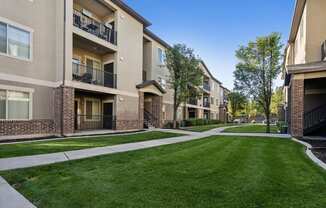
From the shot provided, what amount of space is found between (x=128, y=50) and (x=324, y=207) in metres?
18.4

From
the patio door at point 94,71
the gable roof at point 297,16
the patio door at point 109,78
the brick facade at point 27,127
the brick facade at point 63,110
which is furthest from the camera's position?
the patio door at point 109,78

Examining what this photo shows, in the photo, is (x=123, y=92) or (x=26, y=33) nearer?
(x=26, y=33)

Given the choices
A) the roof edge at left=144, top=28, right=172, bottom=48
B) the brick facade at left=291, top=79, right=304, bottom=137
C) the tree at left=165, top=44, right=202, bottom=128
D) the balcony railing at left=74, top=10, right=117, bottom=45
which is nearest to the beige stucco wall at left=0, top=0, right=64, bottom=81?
the balcony railing at left=74, top=10, right=117, bottom=45

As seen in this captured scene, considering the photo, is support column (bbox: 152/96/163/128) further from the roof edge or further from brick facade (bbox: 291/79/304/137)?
brick facade (bbox: 291/79/304/137)

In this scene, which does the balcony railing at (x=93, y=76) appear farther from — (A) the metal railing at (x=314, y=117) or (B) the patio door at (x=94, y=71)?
(A) the metal railing at (x=314, y=117)

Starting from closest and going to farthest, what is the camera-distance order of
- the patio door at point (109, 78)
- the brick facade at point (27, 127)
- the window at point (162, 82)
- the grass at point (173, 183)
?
1. the grass at point (173, 183)
2. the brick facade at point (27, 127)
3. the patio door at point (109, 78)
4. the window at point (162, 82)

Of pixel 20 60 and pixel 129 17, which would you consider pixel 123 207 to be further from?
pixel 129 17

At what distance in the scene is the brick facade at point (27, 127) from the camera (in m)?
11.8

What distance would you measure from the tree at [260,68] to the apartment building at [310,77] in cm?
211

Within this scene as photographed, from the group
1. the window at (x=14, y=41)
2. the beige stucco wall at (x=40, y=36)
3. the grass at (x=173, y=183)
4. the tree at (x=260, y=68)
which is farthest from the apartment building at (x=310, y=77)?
the window at (x=14, y=41)

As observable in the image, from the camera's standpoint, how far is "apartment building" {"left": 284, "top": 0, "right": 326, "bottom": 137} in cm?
1265

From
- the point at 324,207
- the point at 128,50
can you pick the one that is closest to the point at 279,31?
the point at 128,50

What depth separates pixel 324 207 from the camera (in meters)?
3.62

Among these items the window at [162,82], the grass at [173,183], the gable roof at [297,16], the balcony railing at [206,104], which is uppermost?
the gable roof at [297,16]
